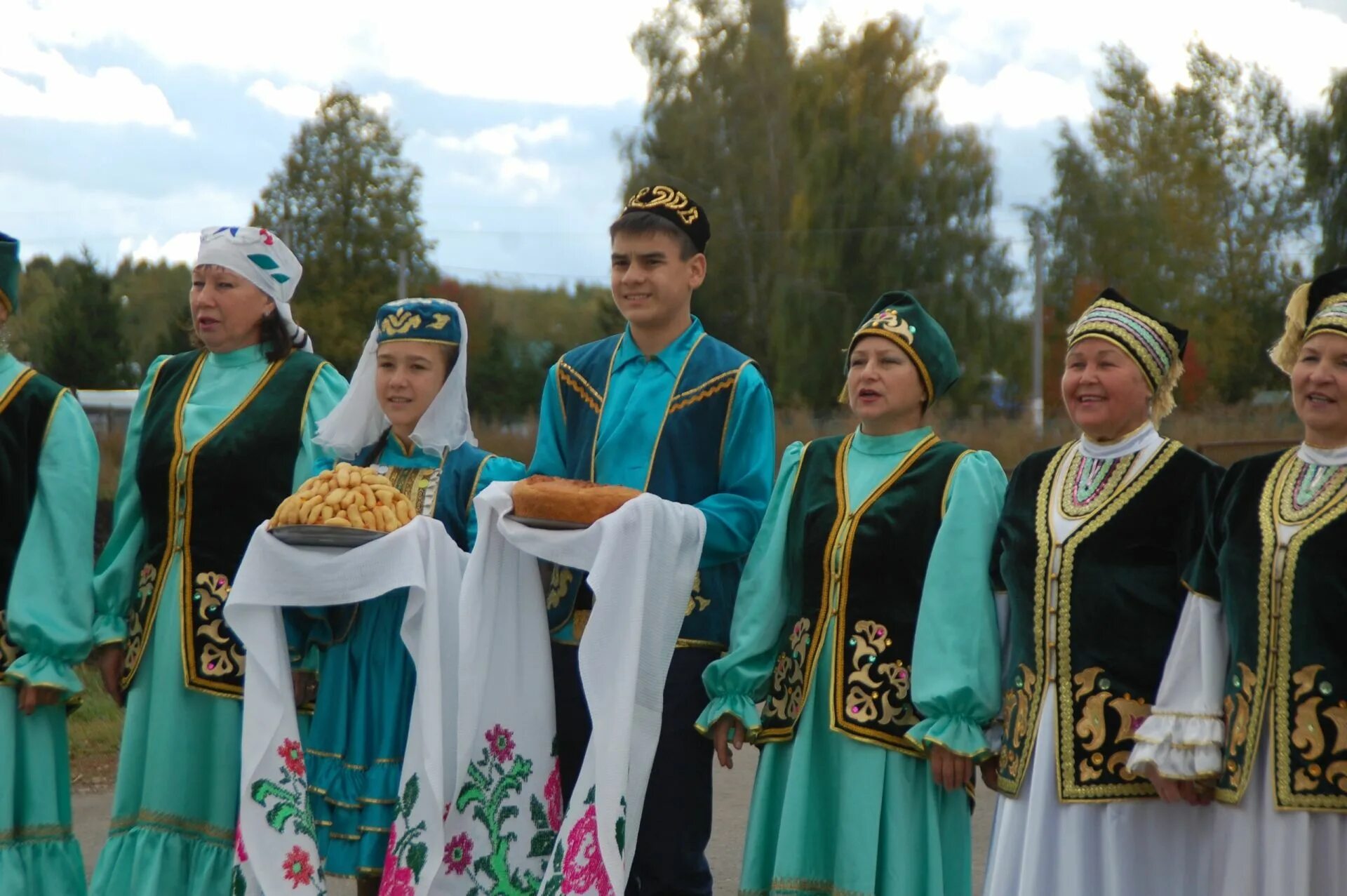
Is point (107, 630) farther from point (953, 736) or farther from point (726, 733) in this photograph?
point (953, 736)

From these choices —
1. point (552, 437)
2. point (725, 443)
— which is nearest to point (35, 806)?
point (552, 437)

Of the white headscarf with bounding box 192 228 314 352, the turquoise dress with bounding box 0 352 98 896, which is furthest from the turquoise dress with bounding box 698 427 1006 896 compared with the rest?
the turquoise dress with bounding box 0 352 98 896

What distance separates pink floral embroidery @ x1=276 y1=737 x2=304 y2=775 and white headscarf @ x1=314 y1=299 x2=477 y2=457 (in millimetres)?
910

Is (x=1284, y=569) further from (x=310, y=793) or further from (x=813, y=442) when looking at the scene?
(x=310, y=793)

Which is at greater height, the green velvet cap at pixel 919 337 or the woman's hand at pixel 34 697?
the green velvet cap at pixel 919 337

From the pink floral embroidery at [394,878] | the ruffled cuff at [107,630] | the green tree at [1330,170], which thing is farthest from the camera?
the green tree at [1330,170]

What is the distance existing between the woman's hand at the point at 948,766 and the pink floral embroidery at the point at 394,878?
1.38 metres

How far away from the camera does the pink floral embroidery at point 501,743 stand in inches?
158

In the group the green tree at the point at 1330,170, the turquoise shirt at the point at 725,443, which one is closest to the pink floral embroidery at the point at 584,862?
the turquoise shirt at the point at 725,443

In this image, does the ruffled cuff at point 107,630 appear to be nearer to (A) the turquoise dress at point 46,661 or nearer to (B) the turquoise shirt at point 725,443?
(A) the turquoise dress at point 46,661

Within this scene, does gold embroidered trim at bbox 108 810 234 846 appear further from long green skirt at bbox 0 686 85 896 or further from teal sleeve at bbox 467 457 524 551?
teal sleeve at bbox 467 457 524 551

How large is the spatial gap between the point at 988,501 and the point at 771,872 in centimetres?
113

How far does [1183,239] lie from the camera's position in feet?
120

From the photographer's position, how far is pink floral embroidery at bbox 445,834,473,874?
398 centimetres
